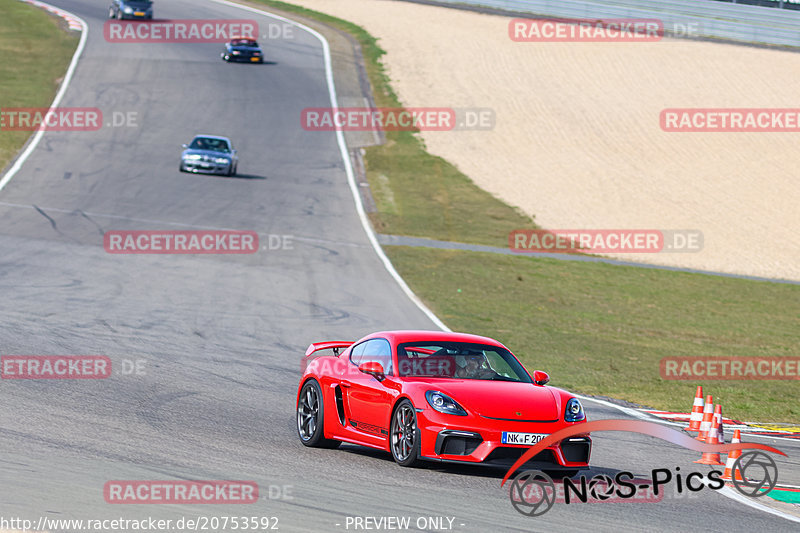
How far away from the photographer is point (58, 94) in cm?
4697

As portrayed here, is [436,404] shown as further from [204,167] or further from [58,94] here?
[58,94]

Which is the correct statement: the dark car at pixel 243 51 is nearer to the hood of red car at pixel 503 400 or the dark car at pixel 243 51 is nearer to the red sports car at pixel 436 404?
the red sports car at pixel 436 404

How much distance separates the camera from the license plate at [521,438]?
9609mm

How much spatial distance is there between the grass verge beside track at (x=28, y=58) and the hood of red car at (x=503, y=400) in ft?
96.2

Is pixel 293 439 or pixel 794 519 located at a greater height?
pixel 794 519

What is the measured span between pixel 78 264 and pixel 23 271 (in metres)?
1.60

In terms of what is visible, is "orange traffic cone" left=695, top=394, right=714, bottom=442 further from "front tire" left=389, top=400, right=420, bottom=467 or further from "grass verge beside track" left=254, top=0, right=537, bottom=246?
"grass verge beside track" left=254, top=0, right=537, bottom=246

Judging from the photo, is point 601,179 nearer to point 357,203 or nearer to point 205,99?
point 357,203

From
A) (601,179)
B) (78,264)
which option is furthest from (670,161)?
(78,264)

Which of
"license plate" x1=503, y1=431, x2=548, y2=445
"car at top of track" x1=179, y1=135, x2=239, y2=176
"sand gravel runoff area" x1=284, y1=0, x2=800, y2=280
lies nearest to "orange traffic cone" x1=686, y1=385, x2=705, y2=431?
"license plate" x1=503, y1=431, x2=548, y2=445

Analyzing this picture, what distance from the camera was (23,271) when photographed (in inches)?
869

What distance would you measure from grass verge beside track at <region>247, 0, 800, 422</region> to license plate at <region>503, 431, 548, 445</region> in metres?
7.17

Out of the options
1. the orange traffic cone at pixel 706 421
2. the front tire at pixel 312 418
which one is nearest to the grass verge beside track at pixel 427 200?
the orange traffic cone at pixel 706 421

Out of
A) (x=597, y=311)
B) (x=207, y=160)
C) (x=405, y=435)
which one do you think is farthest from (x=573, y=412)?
(x=207, y=160)
